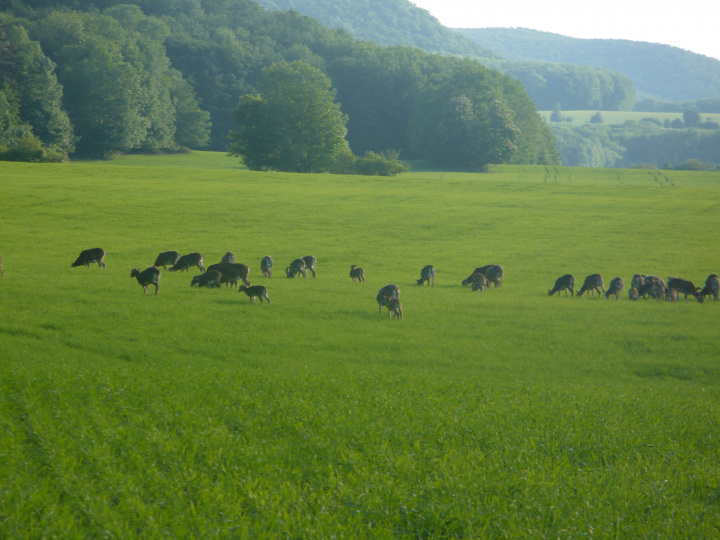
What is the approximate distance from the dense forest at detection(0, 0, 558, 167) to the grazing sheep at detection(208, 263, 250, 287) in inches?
1884

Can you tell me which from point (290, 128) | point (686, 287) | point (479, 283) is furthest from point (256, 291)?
point (290, 128)

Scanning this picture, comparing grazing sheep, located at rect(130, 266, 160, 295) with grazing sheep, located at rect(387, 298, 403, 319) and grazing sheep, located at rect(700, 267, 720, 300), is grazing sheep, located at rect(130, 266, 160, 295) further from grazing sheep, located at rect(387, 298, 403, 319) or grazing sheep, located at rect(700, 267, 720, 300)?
grazing sheep, located at rect(700, 267, 720, 300)

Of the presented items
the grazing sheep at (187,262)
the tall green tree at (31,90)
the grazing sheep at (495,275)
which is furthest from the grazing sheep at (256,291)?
the tall green tree at (31,90)

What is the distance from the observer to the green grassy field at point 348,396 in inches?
248

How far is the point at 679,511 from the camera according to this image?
648 cm

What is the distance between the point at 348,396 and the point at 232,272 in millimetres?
13564

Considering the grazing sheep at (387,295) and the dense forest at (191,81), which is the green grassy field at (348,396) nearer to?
the grazing sheep at (387,295)

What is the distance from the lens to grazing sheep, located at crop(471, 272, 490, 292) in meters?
24.5

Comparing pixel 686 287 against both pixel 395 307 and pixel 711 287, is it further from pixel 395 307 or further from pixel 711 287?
pixel 395 307

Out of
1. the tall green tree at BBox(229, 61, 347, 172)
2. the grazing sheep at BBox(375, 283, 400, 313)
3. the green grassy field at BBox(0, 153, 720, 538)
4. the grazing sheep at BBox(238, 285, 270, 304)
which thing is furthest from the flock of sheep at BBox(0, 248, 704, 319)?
the tall green tree at BBox(229, 61, 347, 172)

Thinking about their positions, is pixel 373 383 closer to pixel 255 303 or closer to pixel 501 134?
pixel 255 303

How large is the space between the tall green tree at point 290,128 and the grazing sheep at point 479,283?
58671 millimetres

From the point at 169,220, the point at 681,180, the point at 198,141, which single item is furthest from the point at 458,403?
the point at 198,141

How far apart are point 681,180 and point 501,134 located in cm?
2985
